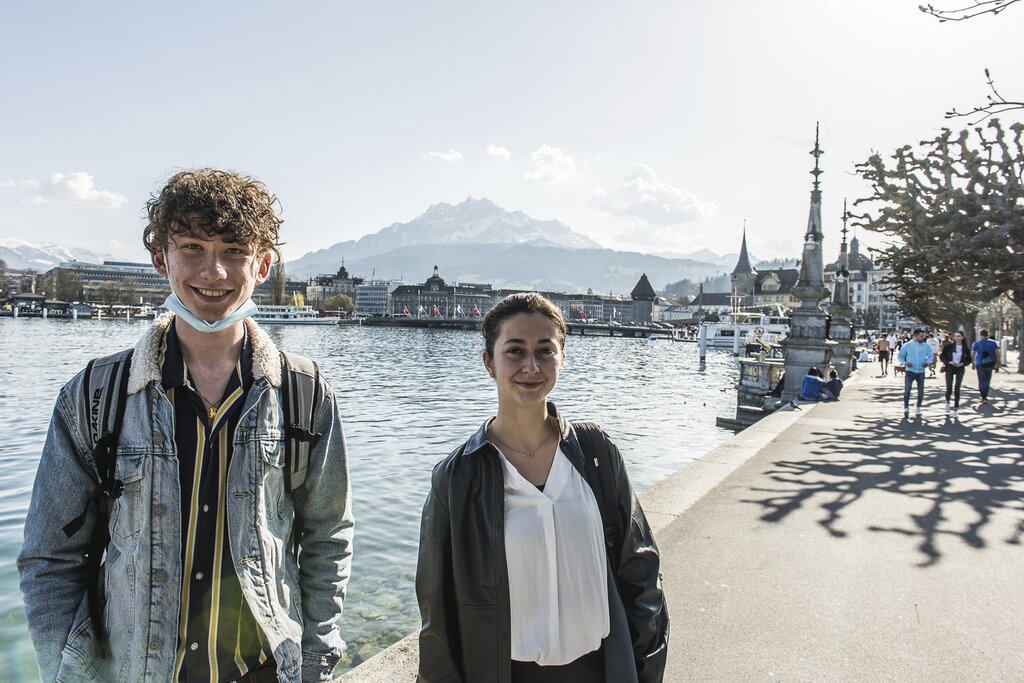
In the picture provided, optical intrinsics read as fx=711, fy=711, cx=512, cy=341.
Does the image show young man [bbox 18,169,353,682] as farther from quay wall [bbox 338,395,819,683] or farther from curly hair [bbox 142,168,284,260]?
quay wall [bbox 338,395,819,683]

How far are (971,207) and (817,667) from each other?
17.4 metres

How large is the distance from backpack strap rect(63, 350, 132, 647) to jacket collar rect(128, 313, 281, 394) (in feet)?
0.13

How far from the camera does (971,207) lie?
1734cm

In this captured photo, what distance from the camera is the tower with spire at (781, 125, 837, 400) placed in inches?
786

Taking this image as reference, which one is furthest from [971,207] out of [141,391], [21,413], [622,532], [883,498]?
[21,413]

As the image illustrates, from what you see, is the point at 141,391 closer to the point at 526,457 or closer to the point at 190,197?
the point at 190,197

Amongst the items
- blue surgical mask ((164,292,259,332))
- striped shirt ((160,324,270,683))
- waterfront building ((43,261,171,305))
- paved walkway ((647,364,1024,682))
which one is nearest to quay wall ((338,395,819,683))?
paved walkway ((647,364,1024,682))

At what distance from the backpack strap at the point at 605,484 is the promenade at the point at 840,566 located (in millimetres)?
1570

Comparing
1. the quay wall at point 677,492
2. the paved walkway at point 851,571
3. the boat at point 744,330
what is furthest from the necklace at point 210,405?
the boat at point 744,330

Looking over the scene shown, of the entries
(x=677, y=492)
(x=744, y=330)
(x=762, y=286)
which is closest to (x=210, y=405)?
(x=677, y=492)

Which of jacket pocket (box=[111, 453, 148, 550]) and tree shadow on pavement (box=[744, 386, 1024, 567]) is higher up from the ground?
jacket pocket (box=[111, 453, 148, 550])

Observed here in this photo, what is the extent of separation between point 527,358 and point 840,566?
3.92 metres

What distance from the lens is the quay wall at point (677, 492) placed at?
3549mm

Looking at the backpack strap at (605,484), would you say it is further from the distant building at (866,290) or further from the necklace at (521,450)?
the distant building at (866,290)
